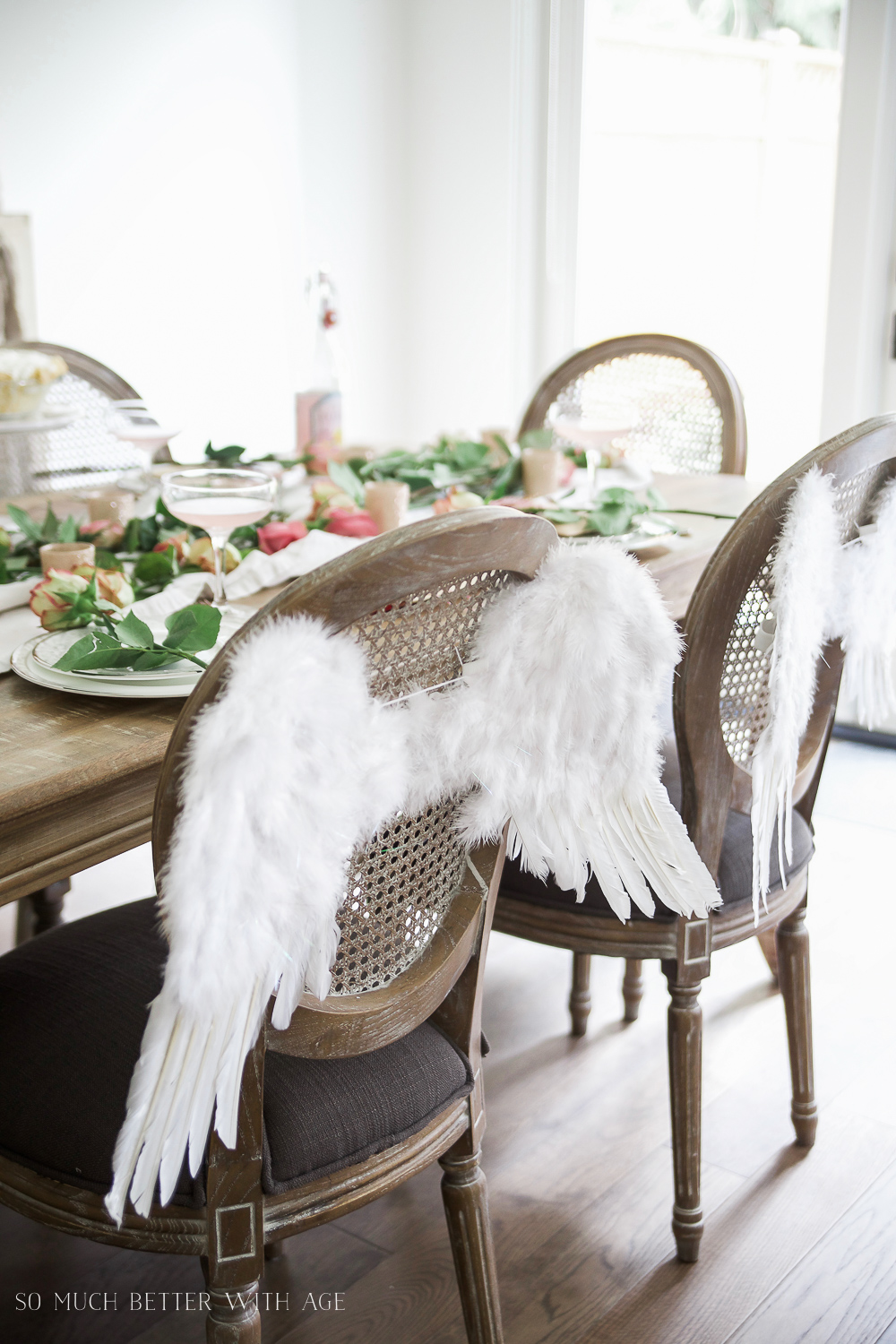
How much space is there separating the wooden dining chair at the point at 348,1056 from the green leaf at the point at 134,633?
0.95ft

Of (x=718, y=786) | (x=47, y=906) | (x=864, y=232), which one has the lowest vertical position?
(x=47, y=906)

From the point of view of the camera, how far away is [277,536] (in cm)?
144

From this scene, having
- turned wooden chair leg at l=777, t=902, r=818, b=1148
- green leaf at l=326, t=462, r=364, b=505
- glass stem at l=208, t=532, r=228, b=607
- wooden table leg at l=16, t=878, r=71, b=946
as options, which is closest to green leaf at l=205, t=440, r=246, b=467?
Result: green leaf at l=326, t=462, r=364, b=505

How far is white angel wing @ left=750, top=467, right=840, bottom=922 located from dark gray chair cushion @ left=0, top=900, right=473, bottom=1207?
0.43 meters

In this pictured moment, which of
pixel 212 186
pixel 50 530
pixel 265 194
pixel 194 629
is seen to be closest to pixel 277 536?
pixel 50 530

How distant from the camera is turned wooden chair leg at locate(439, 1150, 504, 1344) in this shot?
41.7 inches

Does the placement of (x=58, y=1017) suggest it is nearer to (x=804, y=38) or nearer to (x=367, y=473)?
(x=367, y=473)

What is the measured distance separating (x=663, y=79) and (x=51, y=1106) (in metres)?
3.25

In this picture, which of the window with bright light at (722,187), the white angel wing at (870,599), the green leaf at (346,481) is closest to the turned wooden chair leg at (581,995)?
the white angel wing at (870,599)

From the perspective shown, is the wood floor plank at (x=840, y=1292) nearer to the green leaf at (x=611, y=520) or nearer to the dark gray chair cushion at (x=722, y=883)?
the dark gray chair cushion at (x=722, y=883)

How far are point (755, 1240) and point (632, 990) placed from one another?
19.1 inches

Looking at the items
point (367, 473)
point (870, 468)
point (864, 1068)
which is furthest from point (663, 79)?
point (864, 1068)

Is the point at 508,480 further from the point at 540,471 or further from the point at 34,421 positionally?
the point at 34,421

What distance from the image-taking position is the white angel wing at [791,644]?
1.12 metres
